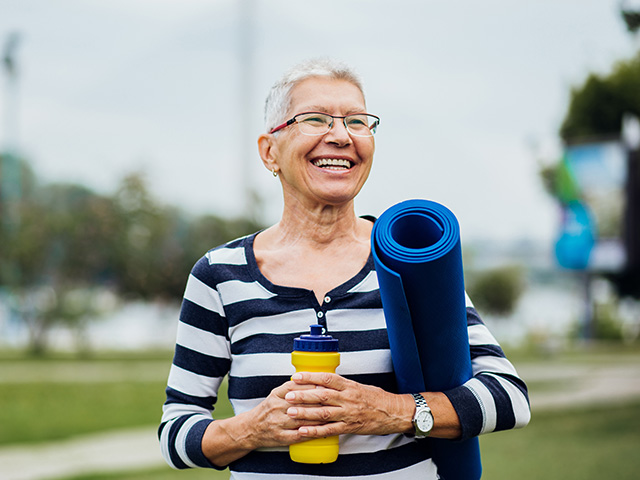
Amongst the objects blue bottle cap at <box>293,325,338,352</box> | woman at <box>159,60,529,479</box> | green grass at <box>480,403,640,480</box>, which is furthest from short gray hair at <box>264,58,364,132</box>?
green grass at <box>480,403,640,480</box>

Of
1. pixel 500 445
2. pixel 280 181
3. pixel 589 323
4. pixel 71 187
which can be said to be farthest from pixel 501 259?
pixel 280 181

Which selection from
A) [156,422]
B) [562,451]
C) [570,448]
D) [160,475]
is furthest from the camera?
[156,422]

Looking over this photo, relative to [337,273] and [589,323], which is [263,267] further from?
[589,323]

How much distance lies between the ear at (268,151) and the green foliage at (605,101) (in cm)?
1774

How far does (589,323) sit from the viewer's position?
61.5 ft

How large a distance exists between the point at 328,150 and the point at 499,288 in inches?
834

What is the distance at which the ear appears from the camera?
4.99 ft

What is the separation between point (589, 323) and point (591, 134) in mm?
5082

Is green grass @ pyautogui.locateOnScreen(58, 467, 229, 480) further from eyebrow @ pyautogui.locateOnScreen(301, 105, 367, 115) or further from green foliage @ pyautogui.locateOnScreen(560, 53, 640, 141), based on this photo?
green foliage @ pyautogui.locateOnScreen(560, 53, 640, 141)

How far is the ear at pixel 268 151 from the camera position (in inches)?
59.8

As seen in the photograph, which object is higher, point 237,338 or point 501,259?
point 501,259

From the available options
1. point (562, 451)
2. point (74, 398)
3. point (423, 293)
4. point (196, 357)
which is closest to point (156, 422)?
point (74, 398)

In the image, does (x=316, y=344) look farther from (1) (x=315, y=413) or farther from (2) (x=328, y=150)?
(2) (x=328, y=150)

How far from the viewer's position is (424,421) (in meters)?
1.27
